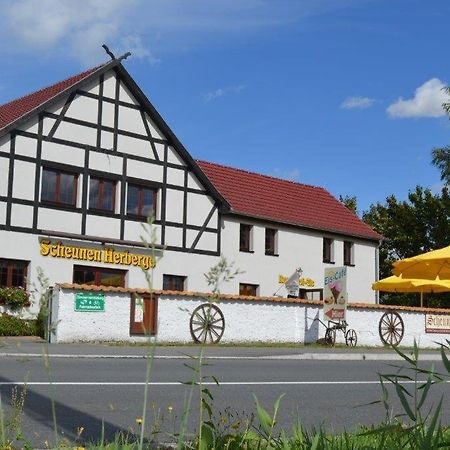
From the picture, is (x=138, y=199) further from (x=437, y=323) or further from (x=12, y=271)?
(x=437, y=323)

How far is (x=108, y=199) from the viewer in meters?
27.2

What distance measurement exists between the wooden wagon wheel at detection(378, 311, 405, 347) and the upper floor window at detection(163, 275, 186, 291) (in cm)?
763

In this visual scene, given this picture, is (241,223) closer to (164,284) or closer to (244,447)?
(164,284)

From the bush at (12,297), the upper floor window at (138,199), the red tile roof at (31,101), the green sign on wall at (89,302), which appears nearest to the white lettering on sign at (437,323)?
the upper floor window at (138,199)

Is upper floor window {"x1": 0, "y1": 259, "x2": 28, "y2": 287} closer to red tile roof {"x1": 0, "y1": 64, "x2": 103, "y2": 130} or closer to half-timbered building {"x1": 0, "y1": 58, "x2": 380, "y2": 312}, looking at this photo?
half-timbered building {"x1": 0, "y1": 58, "x2": 380, "y2": 312}

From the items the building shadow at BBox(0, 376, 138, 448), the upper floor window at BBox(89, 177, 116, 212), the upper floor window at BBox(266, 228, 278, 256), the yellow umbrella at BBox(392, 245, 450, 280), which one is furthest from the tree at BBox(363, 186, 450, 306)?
the building shadow at BBox(0, 376, 138, 448)

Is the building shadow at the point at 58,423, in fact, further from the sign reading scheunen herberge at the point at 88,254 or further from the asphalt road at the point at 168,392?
the sign reading scheunen herberge at the point at 88,254

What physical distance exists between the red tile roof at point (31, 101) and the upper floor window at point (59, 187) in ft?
7.23

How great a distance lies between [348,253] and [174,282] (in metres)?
11.4

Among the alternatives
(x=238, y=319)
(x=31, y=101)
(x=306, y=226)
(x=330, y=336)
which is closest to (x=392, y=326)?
(x=330, y=336)

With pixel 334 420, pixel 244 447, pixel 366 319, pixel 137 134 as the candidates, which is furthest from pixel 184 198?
pixel 244 447

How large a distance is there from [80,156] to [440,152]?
953 inches

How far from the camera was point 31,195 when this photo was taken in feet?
81.7

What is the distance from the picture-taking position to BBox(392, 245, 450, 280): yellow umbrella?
11.1m
